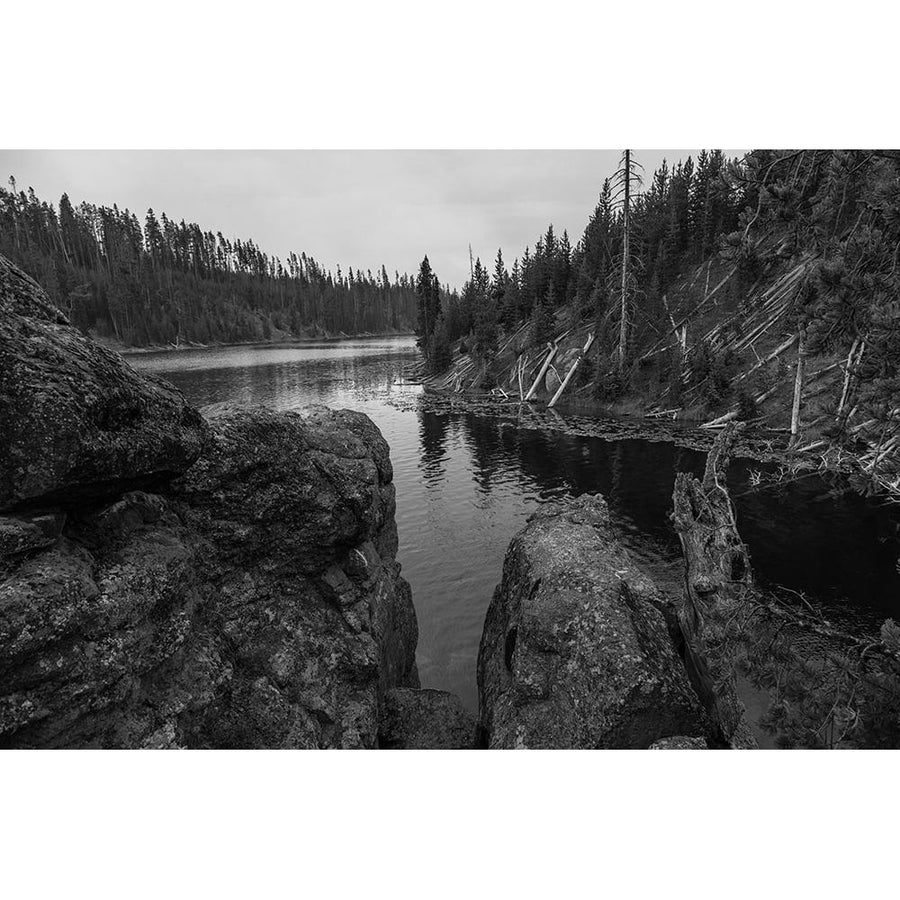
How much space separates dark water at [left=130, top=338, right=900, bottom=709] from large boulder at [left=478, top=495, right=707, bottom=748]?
3.17 m

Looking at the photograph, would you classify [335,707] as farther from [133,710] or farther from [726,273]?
[726,273]

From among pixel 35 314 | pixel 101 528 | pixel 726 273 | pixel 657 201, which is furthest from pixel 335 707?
pixel 657 201

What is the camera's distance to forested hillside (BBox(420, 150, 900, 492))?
17.7 ft

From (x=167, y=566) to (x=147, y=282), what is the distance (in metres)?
165

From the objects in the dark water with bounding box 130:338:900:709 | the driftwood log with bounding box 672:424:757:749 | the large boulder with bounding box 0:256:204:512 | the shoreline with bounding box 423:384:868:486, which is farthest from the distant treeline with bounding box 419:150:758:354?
the large boulder with bounding box 0:256:204:512

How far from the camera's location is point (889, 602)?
13023 mm

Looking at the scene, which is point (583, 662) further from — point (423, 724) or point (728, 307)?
point (728, 307)

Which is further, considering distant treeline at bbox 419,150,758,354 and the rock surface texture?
distant treeline at bbox 419,150,758,354

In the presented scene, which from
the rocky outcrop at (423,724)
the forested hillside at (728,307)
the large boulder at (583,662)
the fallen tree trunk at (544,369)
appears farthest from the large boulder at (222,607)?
the fallen tree trunk at (544,369)

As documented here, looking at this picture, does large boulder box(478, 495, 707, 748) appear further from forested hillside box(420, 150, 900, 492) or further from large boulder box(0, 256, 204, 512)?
large boulder box(0, 256, 204, 512)

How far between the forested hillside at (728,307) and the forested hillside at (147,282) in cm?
9428

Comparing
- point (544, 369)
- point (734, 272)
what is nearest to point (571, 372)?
point (544, 369)

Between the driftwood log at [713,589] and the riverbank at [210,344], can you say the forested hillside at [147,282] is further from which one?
the driftwood log at [713,589]

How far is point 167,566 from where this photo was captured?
688cm
